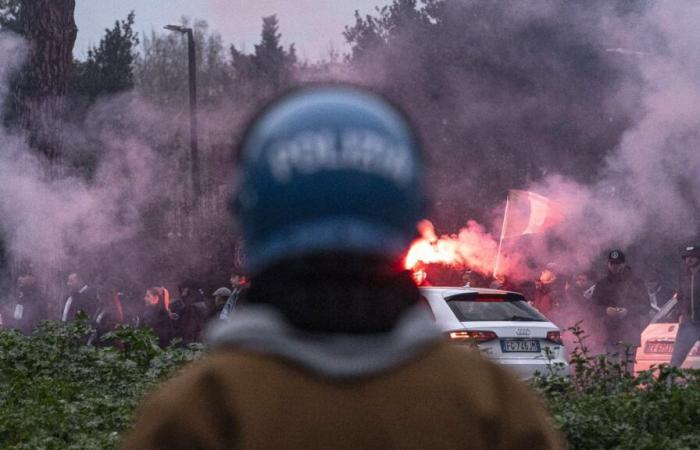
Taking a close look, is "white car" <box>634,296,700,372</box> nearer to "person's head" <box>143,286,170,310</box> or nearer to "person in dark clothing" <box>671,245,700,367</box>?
"person in dark clothing" <box>671,245,700,367</box>

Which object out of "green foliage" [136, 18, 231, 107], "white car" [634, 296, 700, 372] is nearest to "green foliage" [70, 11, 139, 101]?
"green foliage" [136, 18, 231, 107]

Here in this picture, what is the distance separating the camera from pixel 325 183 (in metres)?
1.70

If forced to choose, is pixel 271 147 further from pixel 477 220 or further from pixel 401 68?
pixel 401 68

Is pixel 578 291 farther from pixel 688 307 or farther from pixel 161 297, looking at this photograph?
pixel 161 297

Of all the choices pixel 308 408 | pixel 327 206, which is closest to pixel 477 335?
pixel 327 206

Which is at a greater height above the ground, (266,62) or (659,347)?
(266,62)

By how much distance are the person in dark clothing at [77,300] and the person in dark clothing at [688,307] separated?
758 centimetres

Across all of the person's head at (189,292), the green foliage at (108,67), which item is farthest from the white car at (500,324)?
the green foliage at (108,67)

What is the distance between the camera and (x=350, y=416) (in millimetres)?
1582

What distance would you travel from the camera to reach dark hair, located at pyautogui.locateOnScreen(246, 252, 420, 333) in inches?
64.6

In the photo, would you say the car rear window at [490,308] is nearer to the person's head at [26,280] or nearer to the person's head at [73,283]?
the person's head at [26,280]

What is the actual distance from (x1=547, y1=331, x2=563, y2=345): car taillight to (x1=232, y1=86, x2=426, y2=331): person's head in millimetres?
10448

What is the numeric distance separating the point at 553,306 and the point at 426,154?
602 inches

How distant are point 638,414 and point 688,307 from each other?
655cm
